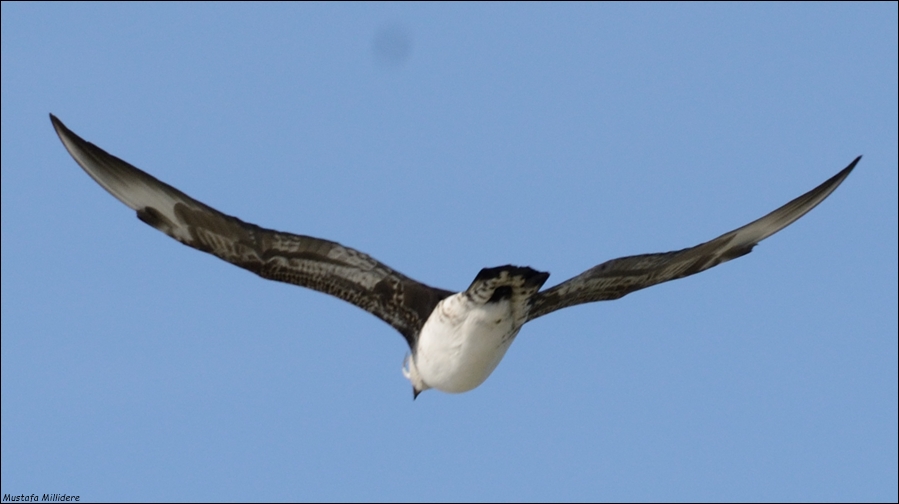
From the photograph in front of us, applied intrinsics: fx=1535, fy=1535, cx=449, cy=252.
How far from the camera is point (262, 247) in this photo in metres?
16.9

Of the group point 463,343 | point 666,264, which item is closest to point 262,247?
point 463,343

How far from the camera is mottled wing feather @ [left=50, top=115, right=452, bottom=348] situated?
53.1 feet

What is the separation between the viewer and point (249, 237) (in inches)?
660

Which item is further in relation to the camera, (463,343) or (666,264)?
(666,264)

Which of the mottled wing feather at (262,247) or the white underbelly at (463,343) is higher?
the mottled wing feather at (262,247)

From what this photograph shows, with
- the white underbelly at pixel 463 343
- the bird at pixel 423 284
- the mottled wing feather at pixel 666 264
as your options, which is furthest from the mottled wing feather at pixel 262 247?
the mottled wing feather at pixel 666 264

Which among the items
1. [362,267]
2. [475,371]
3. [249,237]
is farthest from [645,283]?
[249,237]

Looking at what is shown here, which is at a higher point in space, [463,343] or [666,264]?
[666,264]

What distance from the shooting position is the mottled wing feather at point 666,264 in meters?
17.9

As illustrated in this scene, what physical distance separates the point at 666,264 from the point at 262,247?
15.9 ft

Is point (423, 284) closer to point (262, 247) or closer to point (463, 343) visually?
point (463, 343)

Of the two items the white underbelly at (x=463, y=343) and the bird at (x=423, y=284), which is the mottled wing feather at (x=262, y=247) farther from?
the white underbelly at (x=463, y=343)

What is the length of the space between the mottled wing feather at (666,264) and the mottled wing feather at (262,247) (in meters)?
1.39

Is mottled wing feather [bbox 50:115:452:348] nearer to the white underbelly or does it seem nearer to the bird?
the bird
